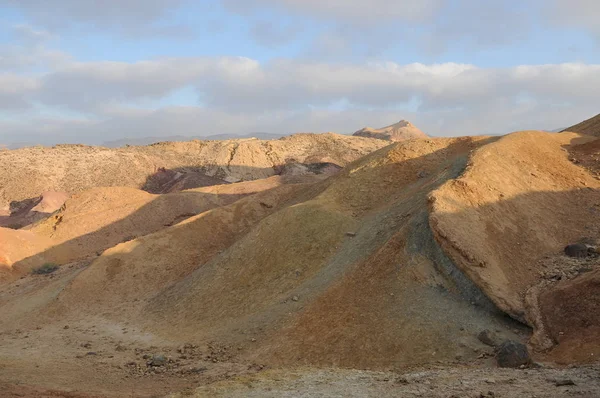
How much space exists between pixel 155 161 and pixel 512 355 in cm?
5224

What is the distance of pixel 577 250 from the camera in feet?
45.0

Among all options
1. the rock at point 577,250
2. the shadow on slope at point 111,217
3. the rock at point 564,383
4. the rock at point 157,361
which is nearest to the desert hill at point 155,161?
the shadow on slope at point 111,217

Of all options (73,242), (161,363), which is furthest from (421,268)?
(73,242)

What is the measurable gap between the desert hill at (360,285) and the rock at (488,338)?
0.03 metres

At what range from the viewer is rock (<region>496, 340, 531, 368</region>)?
9656 millimetres

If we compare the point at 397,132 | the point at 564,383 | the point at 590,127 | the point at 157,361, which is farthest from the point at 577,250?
the point at 397,132

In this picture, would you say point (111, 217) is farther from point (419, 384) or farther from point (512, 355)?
point (512, 355)

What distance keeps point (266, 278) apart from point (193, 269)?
5971 mm

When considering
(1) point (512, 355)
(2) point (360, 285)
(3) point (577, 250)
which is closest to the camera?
(1) point (512, 355)

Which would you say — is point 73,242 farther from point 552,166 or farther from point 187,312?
point 552,166

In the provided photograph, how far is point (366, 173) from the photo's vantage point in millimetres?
21750

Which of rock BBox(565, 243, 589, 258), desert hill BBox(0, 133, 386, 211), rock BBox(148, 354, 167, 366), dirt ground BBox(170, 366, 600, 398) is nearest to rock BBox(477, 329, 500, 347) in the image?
dirt ground BBox(170, 366, 600, 398)

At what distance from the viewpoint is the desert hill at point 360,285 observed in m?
11.3

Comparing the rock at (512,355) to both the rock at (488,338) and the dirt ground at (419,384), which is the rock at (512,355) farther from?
the rock at (488,338)
